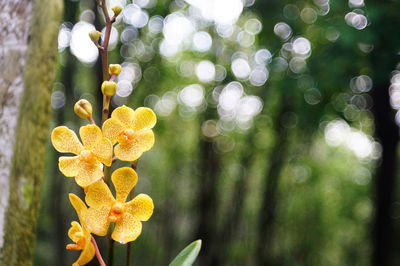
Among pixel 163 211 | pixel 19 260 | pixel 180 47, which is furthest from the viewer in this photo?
pixel 163 211

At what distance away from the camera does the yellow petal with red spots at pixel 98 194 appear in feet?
2.30

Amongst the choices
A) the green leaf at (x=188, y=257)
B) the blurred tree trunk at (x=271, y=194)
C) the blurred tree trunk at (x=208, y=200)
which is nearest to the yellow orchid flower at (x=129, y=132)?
the green leaf at (x=188, y=257)

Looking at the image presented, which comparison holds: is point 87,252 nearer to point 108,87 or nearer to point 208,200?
point 108,87

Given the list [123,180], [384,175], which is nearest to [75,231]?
[123,180]

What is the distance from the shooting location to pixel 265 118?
7332mm

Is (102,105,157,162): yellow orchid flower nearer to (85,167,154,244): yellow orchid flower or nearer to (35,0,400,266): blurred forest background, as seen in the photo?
(85,167,154,244): yellow orchid flower

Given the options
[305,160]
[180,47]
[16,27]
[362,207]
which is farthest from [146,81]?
[362,207]

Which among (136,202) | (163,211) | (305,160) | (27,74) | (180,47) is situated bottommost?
(163,211)

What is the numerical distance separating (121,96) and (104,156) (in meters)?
5.91

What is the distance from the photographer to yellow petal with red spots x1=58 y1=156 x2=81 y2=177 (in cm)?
72

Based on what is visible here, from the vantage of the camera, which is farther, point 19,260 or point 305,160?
point 305,160

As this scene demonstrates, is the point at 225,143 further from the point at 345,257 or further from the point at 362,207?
the point at 345,257

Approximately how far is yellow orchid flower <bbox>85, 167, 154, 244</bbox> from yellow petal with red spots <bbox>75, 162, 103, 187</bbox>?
0.01 m

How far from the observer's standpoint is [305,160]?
7.70 metres
